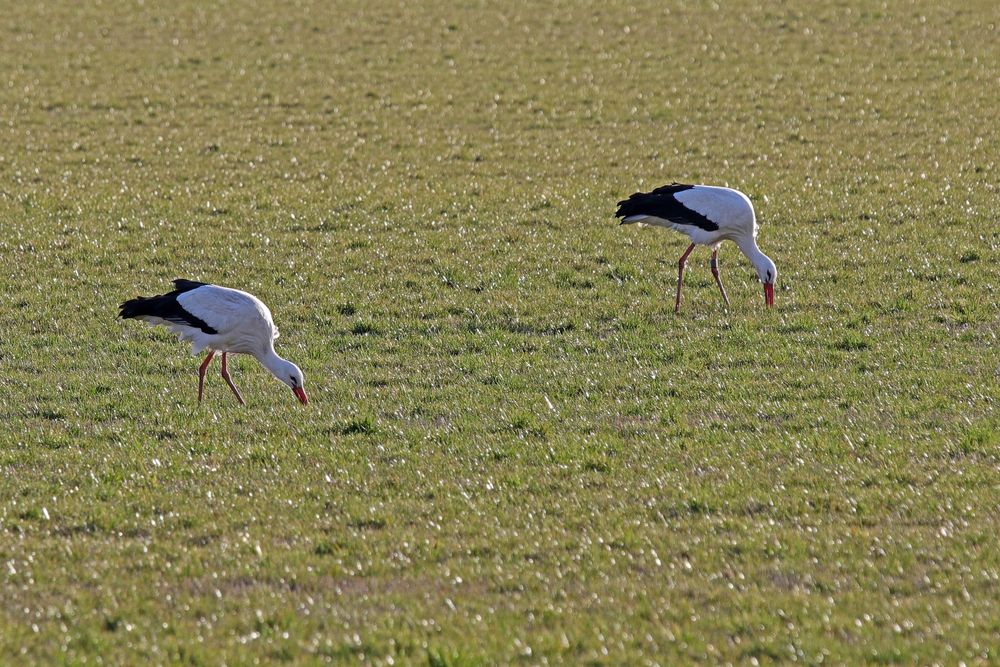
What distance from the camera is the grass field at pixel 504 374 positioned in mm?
7043

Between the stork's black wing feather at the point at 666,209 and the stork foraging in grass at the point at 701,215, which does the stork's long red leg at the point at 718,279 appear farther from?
the stork's black wing feather at the point at 666,209

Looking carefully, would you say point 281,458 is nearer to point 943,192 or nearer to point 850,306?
point 850,306

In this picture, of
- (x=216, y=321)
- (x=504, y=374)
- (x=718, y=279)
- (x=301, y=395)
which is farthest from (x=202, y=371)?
(x=718, y=279)

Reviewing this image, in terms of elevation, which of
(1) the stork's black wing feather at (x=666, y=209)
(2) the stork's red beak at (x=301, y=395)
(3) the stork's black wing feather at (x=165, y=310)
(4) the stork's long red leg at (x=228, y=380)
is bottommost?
(4) the stork's long red leg at (x=228, y=380)

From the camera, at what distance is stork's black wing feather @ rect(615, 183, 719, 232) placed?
602 inches

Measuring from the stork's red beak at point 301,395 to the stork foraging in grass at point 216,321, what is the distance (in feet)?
0.43

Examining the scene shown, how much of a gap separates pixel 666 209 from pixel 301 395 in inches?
218

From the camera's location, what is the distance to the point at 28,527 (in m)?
8.29

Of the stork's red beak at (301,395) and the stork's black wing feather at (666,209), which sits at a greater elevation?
the stork's black wing feather at (666,209)

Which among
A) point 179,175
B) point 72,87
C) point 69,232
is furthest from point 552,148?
point 72,87

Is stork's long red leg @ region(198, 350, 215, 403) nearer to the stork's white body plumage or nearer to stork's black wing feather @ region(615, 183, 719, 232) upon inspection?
the stork's white body plumage

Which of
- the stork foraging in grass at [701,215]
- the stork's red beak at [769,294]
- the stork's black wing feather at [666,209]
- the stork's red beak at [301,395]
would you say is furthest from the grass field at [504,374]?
the stork's black wing feather at [666,209]

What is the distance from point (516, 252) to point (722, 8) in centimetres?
2019

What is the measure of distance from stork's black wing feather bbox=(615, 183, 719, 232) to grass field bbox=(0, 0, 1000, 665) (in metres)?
0.77
